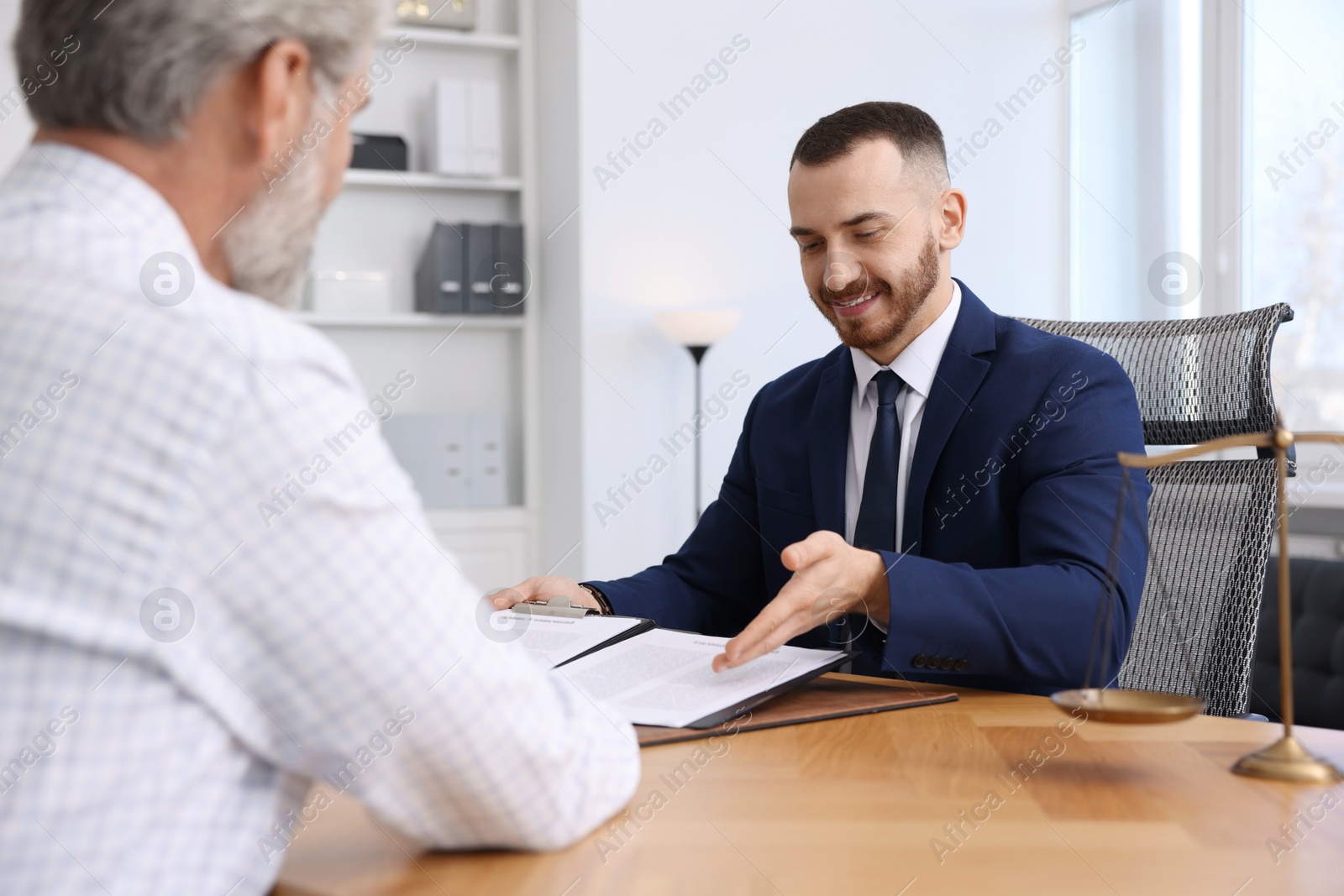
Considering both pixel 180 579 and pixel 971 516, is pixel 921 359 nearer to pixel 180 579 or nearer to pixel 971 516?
pixel 971 516

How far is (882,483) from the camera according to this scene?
1.65m

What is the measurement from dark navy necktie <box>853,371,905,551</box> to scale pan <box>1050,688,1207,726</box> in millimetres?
666

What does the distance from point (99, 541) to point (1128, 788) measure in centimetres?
76

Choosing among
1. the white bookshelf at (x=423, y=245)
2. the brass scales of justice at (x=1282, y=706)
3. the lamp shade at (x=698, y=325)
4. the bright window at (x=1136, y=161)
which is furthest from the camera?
the white bookshelf at (x=423, y=245)

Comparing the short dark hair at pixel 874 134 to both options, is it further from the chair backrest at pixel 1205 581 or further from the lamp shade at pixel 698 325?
the lamp shade at pixel 698 325

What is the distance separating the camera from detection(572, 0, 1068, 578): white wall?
3613 mm

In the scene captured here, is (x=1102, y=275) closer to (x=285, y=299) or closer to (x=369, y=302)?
(x=369, y=302)

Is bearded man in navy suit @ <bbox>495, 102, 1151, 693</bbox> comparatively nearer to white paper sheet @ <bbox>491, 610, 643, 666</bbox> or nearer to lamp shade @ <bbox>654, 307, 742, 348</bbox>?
white paper sheet @ <bbox>491, 610, 643, 666</bbox>

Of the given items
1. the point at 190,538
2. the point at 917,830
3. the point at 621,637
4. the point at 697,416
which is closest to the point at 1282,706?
the point at 917,830

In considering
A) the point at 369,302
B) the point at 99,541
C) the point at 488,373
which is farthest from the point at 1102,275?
the point at 99,541

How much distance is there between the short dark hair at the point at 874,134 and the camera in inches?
69.9

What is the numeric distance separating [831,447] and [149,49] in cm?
122

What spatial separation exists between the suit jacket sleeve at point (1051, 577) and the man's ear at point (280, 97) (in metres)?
0.76

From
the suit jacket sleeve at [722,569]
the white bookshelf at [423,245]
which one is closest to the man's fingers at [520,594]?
the suit jacket sleeve at [722,569]
